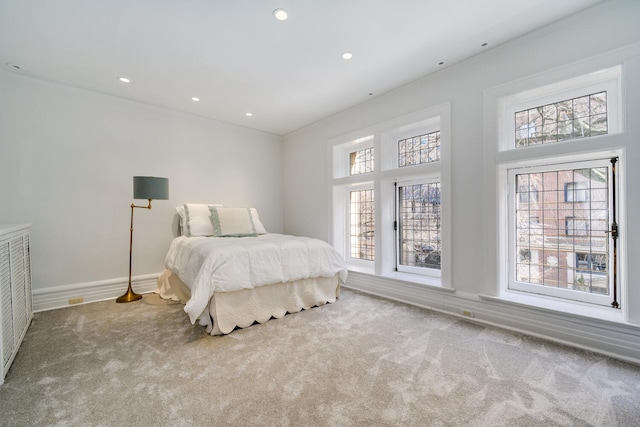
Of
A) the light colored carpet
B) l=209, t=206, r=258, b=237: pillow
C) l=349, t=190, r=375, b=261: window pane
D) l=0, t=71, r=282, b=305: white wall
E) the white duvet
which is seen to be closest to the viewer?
the light colored carpet

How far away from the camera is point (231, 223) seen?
329 centimetres

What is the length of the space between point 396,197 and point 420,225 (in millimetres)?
468

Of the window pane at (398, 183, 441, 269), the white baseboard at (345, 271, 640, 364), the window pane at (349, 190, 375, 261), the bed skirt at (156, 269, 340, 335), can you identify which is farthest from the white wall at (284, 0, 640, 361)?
the bed skirt at (156, 269, 340, 335)

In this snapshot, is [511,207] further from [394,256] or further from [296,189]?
[296,189]

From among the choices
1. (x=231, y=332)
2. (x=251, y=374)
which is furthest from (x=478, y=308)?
(x=231, y=332)

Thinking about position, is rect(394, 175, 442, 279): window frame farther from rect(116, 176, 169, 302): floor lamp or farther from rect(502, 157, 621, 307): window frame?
rect(116, 176, 169, 302): floor lamp

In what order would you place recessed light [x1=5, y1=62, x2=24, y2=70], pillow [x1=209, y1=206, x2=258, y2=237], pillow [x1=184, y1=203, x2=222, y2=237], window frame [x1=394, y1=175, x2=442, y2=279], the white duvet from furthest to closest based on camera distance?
pillow [x1=184, y1=203, x2=222, y2=237], pillow [x1=209, y1=206, x2=258, y2=237], window frame [x1=394, y1=175, x2=442, y2=279], recessed light [x1=5, y1=62, x2=24, y2=70], the white duvet

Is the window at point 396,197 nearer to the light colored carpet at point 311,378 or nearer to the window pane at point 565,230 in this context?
the window pane at point 565,230

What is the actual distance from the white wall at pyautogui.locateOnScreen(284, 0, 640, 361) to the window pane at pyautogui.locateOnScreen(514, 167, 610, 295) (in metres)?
0.27

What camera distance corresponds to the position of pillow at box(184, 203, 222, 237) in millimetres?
3359

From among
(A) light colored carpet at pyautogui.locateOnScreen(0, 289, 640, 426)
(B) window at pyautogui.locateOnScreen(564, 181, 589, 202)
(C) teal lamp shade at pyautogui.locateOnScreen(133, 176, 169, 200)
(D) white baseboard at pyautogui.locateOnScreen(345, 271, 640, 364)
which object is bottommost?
(A) light colored carpet at pyautogui.locateOnScreen(0, 289, 640, 426)

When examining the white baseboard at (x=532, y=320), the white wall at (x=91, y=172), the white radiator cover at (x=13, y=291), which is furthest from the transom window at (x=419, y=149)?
the white radiator cover at (x=13, y=291)

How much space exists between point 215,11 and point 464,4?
5.87 ft

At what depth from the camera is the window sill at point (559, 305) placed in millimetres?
1885
